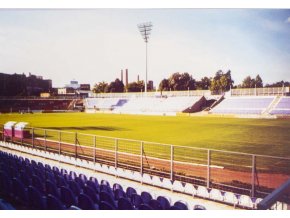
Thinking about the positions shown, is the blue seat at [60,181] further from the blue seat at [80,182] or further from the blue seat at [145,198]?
the blue seat at [145,198]

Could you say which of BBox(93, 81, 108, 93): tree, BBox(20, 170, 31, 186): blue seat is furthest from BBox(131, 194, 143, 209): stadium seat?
BBox(93, 81, 108, 93): tree

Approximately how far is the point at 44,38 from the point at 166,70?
132 inches

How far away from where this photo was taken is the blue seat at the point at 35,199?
4.34 m

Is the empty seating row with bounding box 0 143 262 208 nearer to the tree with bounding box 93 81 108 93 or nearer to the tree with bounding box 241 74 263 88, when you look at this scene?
the tree with bounding box 241 74 263 88

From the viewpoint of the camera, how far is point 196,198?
5074mm

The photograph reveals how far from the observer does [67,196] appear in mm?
4383

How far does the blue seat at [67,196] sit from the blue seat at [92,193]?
256mm

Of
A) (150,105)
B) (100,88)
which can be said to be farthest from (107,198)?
(100,88)

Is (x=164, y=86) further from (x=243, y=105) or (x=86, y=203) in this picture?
(x=86, y=203)

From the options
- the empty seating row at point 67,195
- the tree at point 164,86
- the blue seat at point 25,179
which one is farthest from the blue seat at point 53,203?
the tree at point 164,86

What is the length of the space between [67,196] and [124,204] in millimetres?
853
